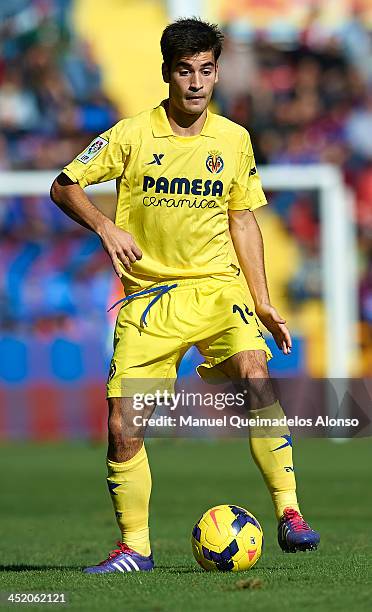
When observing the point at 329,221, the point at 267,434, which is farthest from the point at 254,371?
the point at 329,221

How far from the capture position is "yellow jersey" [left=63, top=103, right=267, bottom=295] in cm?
552

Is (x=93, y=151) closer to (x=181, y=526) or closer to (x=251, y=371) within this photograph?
(x=251, y=371)

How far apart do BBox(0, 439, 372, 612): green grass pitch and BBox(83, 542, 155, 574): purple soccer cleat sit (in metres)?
0.11

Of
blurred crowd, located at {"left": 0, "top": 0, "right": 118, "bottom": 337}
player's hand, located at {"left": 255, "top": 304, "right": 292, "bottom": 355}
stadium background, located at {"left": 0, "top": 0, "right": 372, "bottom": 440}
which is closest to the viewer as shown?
player's hand, located at {"left": 255, "top": 304, "right": 292, "bottom": 355}

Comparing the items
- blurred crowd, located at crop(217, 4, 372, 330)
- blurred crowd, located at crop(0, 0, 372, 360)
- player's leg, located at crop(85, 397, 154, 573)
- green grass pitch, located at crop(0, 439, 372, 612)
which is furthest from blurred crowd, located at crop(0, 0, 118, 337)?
player's leg, located at crop(85, 397, 154, 573)

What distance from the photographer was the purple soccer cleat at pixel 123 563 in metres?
5.39

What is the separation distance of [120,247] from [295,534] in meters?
1.38

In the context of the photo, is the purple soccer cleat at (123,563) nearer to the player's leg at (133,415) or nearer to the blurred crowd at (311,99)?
the player's leg at (133,415)

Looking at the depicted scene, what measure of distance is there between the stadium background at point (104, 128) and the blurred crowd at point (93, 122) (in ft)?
0.07

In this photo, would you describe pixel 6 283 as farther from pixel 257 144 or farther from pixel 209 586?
pixel 209 586

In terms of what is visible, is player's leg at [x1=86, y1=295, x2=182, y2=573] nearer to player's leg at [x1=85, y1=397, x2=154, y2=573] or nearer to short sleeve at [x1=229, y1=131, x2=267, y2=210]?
player's leg at [x1=85, y1=397, x2=154, y2=573]

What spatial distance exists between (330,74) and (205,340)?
14.6 meters

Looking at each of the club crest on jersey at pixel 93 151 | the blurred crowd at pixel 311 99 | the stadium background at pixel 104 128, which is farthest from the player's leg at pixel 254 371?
the blurred crowd at pixel 311 99

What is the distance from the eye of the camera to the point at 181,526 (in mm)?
7996
